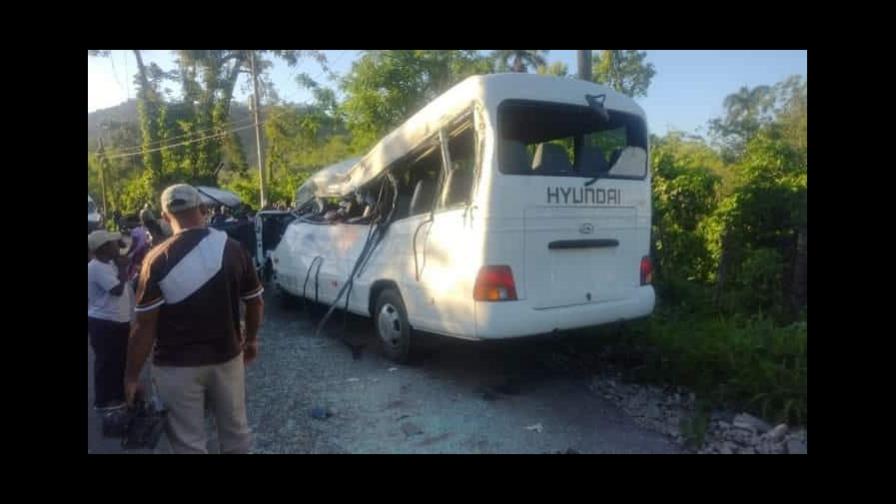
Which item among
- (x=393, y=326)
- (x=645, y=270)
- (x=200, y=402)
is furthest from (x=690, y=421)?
(x=200, y=402)

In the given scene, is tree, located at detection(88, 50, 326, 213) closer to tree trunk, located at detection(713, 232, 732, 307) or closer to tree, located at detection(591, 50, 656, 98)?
tree, located at detection(591, 50, 656, 98)

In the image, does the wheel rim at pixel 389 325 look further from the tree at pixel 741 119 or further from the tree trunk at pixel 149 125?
Result: the tree trunk at pixel 149 125

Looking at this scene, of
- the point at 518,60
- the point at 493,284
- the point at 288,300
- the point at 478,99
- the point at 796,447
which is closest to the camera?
the point at 796,447

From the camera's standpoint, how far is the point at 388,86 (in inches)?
491

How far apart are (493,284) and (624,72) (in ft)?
66.4

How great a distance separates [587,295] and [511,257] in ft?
2.71

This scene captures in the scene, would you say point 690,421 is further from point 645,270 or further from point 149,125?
point 149,125

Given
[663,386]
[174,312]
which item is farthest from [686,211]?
[174,312]

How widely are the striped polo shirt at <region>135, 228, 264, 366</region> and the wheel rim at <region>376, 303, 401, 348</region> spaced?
2.60 metres

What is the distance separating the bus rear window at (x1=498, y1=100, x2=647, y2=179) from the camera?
169 inches

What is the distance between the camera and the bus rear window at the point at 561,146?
4.29m

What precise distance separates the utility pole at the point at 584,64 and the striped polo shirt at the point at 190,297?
5.54 meters

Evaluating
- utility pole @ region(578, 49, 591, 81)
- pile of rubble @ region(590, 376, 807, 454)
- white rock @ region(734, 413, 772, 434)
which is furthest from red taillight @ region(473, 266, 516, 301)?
utility pole @ region(578, 49, 591, 81)

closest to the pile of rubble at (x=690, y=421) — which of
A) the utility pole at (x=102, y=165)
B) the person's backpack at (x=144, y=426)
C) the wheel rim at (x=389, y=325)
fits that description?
the wheel rim at (x=389, y=325)
